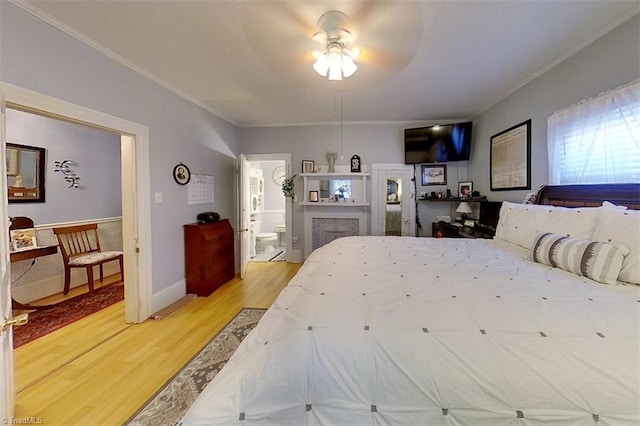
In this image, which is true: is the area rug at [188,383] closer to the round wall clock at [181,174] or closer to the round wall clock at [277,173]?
the round wall clock at [181,174]

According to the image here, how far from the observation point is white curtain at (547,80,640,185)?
1.76 m

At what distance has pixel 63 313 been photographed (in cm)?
276

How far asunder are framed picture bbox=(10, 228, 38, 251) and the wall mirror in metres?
0.41

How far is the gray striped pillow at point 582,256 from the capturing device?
1349mm

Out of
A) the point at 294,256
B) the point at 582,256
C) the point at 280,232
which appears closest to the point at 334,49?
the point at 582,256

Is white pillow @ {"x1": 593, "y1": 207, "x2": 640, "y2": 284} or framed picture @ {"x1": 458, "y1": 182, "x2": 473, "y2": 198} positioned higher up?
framed picture @ {"x1": 458, "y1": 182, "x2": 473, "y2": 198}

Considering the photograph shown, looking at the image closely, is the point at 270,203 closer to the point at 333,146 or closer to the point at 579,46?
the point at 333,146

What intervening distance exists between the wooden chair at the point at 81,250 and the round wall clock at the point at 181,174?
158cm

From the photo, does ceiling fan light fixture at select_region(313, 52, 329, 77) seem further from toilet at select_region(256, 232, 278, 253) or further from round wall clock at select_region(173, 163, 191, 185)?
toilet at select_region(256, 232, 278, 253)

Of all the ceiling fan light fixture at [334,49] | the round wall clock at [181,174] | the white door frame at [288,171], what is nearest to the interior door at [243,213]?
the white door frame at [288,171]

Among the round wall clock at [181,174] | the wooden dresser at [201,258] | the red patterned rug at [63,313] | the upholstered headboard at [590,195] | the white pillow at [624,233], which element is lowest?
the red patterned rug at [63,313]

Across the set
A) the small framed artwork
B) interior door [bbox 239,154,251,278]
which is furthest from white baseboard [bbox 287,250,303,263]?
the small framed artwork

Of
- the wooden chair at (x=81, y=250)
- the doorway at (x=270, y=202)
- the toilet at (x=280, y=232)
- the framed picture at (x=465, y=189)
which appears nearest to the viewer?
the wooden chair at (x=81, y=250)

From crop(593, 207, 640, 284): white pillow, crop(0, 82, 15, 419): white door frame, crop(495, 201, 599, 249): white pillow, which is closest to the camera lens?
crop(0, 82, 15, 419): white door frame
